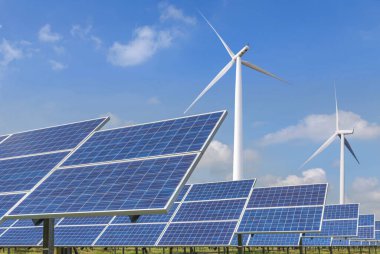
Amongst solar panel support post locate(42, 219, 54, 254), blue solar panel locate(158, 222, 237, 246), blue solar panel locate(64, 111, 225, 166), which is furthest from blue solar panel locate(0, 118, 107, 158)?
blue solar panel locate(158, 222, 237, 246)

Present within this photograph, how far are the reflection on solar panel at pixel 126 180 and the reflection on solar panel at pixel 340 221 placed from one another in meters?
31.3

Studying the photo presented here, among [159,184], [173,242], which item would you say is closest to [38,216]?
[159,184]

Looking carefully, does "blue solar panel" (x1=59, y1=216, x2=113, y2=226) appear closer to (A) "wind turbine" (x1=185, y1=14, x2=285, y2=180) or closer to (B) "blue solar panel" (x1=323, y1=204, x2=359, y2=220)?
(A) "wind turbine" (x1=185, y1=14, x2=285, y2=180)

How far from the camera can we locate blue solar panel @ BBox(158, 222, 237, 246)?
25500 millimetres

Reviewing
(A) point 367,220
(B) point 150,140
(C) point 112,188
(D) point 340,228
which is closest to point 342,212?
(D) point 340,228

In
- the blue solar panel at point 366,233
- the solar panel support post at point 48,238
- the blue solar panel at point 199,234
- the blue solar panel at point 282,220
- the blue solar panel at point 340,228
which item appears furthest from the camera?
the blue solar panel at point 366,233

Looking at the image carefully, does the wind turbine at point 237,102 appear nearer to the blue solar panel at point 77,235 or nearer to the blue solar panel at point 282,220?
the blue solar panel at point 282,220

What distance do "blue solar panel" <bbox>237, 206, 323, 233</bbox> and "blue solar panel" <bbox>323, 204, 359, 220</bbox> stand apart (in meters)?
19.2

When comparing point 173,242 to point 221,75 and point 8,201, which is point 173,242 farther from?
point 221,75

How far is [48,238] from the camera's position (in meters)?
15.1

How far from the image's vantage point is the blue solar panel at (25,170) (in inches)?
699

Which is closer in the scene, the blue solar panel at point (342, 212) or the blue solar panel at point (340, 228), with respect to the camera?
the blue solar panel at point (340, 228)

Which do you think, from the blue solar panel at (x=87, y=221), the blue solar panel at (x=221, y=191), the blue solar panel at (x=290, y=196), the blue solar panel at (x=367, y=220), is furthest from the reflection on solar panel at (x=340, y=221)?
the blue solar panel at (x=87, y=221)

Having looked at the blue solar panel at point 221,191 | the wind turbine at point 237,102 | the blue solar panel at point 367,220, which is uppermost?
the wind turbine at point 237,102
